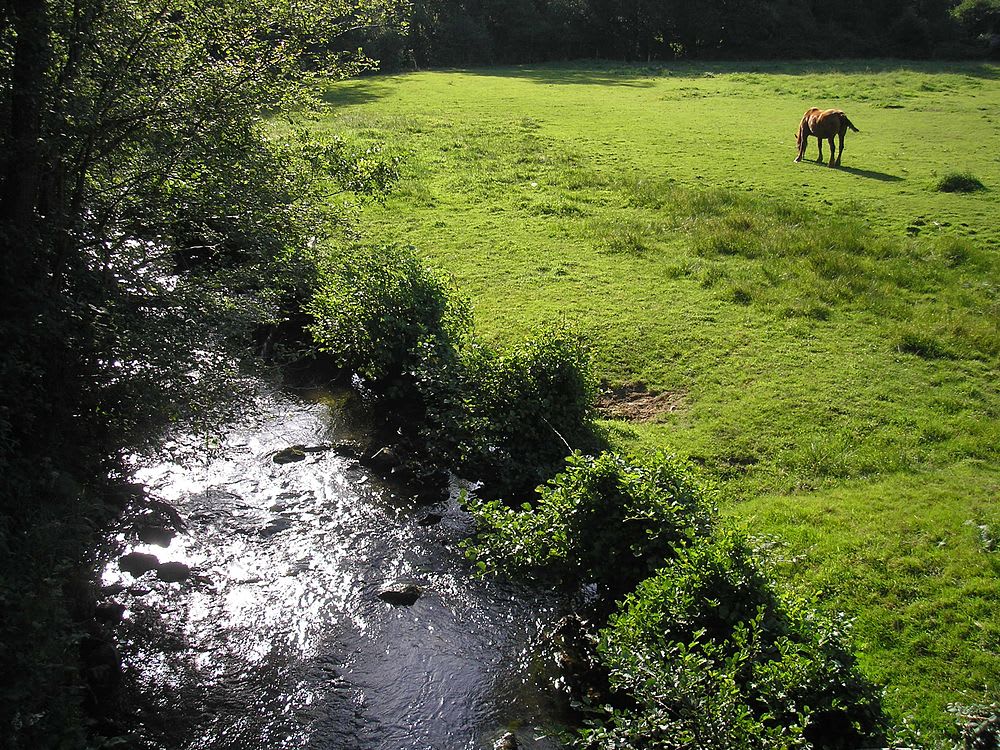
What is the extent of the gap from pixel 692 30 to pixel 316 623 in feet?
198

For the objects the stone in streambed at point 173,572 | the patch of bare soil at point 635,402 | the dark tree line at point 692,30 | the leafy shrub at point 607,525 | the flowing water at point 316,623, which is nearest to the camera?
the flowing water at point 316,623

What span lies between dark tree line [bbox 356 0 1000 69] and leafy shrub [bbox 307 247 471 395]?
149 feet

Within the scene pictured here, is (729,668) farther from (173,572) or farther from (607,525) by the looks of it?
(173,572)

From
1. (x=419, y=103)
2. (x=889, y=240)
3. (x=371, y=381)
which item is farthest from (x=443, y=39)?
(x=371, y=381)

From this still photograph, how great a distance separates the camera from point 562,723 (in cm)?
691

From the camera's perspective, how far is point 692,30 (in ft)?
194

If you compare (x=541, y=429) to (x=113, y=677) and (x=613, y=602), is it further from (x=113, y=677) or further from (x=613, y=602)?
(x=113, y=677)

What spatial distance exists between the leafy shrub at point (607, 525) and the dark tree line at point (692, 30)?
51.3m

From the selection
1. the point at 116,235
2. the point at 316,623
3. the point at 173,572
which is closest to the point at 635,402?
the point at 316,623

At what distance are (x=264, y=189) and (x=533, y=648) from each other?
662 centimetres

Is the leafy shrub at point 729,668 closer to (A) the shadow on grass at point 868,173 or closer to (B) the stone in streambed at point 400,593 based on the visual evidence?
(B) the stone in streambed at point 400,593

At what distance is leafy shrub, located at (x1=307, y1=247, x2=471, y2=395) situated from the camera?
1205 centimetres

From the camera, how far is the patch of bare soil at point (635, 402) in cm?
1139

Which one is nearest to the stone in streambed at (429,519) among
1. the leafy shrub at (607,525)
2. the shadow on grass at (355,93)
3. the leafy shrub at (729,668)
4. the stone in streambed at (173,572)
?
the leafy shrub at (607,525)
